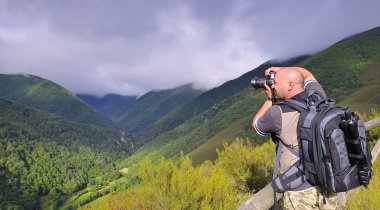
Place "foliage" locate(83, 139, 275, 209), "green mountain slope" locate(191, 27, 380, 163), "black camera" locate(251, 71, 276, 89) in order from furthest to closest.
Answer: "green mountain slope" locate(191, 27, 380, 163), "foliage" locate(83, 139, 275, 209), "black camera" locate(251, 71, 276, 89)

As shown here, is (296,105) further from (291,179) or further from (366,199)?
(366,199)

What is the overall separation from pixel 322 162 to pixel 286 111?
62 centimetres

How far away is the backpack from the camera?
2.82 metres

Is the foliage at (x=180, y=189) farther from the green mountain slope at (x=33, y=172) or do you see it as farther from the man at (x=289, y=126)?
the green mountain slope at (x=33, y=172)

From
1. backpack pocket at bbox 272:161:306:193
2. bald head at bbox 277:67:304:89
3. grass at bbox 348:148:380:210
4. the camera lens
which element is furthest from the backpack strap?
grass at bbox 348:148:380:210

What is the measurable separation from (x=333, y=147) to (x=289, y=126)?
513mm

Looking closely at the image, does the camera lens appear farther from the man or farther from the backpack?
the backpack

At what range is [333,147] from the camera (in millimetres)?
2816

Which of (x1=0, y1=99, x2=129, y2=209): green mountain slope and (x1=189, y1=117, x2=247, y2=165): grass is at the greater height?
(x1=0, y1=99, x2=129, y2=209): green mountain slope

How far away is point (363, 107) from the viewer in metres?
119

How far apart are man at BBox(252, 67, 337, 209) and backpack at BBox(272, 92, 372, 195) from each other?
0.15 m

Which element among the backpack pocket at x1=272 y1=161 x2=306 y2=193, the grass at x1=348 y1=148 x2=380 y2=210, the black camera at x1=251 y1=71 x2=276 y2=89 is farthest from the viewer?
the grass at x1=348 y1=148 x2=380 y2=210

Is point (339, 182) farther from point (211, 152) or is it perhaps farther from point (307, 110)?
point (211, 152)

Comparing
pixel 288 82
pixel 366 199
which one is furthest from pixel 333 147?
pixel 366 199
